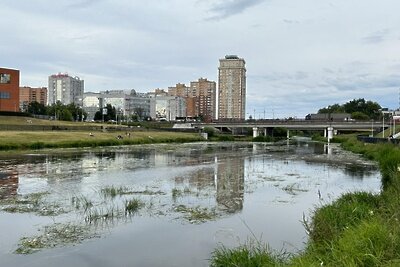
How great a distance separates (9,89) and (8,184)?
8519cm

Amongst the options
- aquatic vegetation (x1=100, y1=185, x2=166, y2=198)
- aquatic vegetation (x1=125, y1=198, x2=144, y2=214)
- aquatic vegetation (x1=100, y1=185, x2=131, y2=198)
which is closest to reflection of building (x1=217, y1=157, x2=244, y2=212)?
aquatic vegetation (x1=100, y1=185, x2=166, y2=198)

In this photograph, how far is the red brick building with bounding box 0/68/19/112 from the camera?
100m

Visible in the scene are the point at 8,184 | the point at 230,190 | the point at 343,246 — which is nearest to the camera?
the point at 343,246

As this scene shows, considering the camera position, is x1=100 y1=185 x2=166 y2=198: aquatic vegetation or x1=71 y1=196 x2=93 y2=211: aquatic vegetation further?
x1=100 y1=185 x2=166 y2=198: aquatic vegetation

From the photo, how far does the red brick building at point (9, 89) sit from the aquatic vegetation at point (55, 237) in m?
95.8

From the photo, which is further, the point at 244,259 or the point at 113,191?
the point at 113,191

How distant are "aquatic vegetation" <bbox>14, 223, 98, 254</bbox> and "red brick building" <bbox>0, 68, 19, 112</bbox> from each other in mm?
95809

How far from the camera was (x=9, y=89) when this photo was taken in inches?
4008

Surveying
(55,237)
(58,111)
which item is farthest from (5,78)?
(55,237)

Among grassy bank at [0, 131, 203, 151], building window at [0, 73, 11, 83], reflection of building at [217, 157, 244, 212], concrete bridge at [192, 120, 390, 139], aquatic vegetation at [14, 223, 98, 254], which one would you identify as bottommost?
reflection of building at [217, 157, 244, 212]

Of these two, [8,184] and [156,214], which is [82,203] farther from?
→ [8,184]

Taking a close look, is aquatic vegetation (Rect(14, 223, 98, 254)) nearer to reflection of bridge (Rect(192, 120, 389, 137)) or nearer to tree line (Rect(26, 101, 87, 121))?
reflection of bridge (Rect(192, 120, 389, 137))

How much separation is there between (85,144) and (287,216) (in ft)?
183

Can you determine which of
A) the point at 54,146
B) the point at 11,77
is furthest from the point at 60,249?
the point at 11,77
